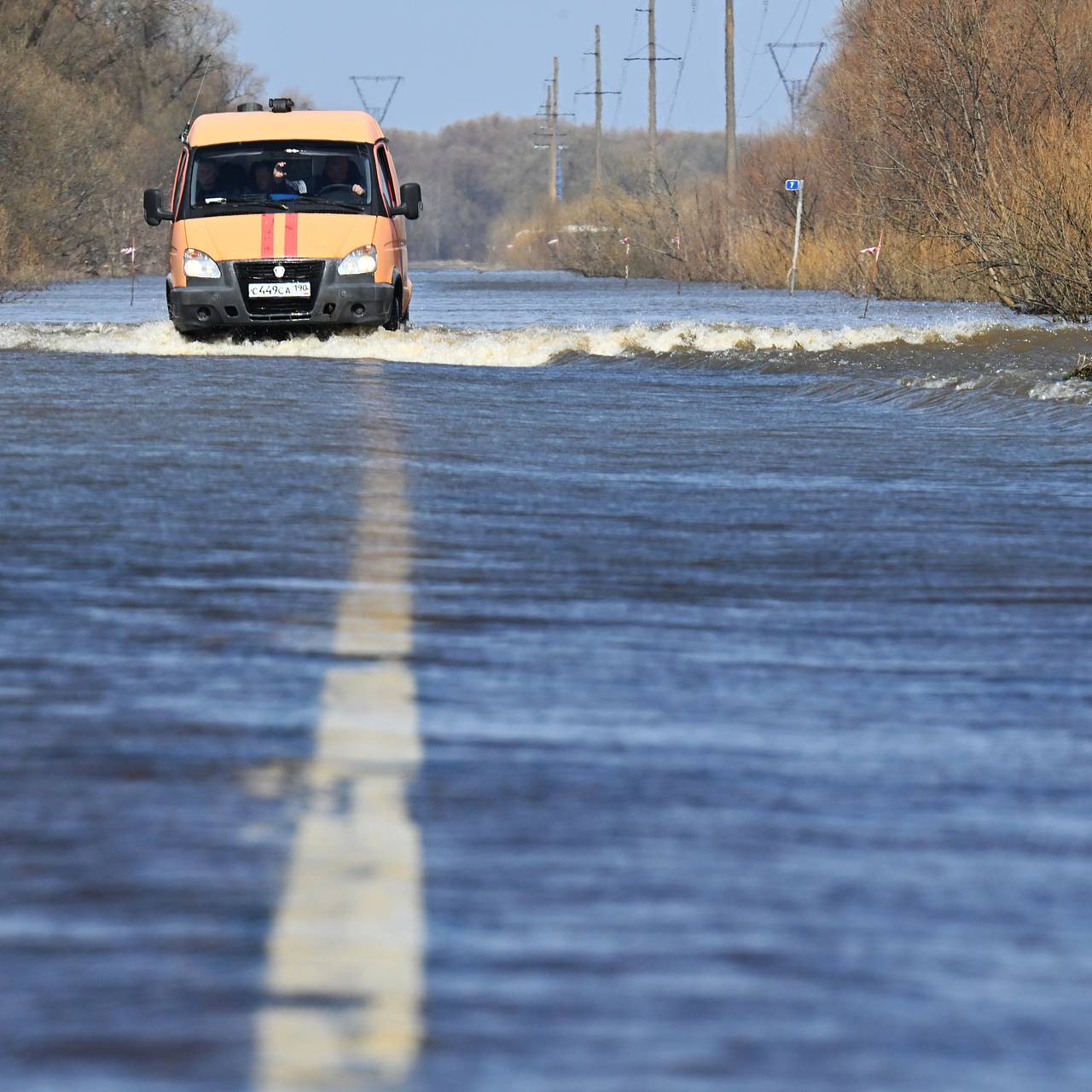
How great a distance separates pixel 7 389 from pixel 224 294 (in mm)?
6458

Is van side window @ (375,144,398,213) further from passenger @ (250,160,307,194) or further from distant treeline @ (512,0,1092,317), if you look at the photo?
distant treeline @ (512,0,1092,317)

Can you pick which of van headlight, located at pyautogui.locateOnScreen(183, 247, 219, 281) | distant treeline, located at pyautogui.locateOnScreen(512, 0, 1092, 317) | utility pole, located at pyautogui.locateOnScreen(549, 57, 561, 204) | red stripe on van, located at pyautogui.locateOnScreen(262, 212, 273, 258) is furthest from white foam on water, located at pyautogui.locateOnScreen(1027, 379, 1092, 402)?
utility pole, located at pyautogui.locateOnScreen(549, 57, 561, 204)

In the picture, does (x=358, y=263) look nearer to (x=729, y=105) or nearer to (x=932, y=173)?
(x=932, y=173)

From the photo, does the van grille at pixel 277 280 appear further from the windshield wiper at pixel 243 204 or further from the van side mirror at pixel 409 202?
the van side mirror at pixel 409 202

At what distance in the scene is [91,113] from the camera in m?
64.6

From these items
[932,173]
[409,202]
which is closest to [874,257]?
[932,173]

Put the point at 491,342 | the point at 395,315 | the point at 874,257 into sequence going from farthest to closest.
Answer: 1. the point at 874,257
2. the point at 491,342
3. the point at 395,315

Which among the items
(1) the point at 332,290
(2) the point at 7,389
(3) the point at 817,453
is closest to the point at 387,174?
(1) the point at 332,290

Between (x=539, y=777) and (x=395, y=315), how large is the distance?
17.5 metres

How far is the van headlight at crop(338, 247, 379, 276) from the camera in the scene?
19953mm

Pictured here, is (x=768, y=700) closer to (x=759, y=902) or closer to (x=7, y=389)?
(x=759, y=902)

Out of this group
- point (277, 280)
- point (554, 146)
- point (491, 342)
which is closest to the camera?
point (277, 280)

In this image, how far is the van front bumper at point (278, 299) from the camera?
1992cm

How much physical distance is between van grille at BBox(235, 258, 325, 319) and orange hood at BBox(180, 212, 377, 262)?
0.08m
